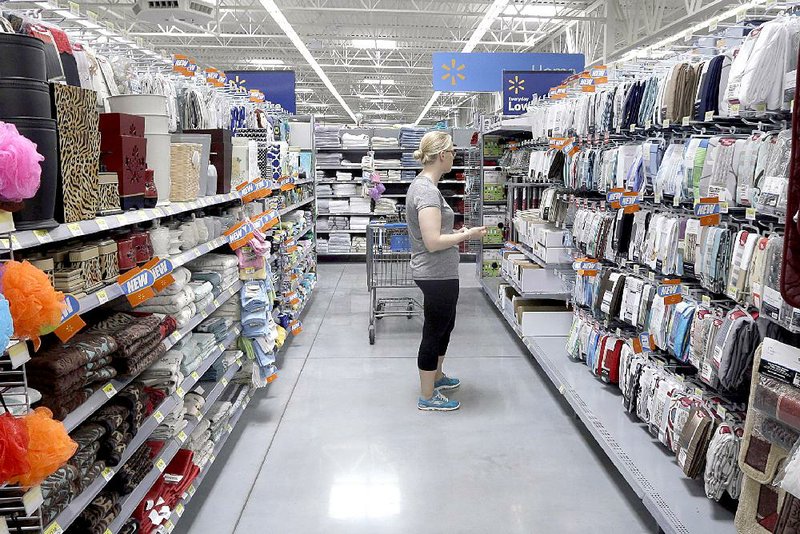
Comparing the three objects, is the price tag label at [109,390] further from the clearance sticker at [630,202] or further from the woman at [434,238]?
the clearance sticker at [630,202]

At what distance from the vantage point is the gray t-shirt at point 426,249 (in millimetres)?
4293

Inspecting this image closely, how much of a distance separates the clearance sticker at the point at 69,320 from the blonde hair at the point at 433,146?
276cm

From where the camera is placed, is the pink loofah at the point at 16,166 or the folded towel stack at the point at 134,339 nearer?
the pink loofah at the point at 16,166

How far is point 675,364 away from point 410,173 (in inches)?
341

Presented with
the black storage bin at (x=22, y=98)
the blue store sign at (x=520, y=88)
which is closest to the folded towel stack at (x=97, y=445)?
the black storage bin at (x=22, y=98)

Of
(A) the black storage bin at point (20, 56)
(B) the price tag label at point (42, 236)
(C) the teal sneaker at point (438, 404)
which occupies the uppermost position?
(A) the black storage bin at point (20, 56)

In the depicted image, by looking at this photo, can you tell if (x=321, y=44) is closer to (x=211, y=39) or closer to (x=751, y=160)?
(x=211, y=39)

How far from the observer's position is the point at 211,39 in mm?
19453

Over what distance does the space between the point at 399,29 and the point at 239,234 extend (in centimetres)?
1491

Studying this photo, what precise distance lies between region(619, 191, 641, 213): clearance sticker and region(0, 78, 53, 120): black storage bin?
3285mm

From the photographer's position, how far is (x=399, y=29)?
58.2 feet

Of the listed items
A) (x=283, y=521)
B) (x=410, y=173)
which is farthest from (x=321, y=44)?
(x=283, y=521)

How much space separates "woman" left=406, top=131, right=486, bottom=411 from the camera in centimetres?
422

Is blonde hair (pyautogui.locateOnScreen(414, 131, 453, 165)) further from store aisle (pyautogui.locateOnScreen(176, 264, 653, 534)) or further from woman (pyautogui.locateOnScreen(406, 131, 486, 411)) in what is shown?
store aisle (pyautogui.locateOnScreen(176, 264, 653, 534))
